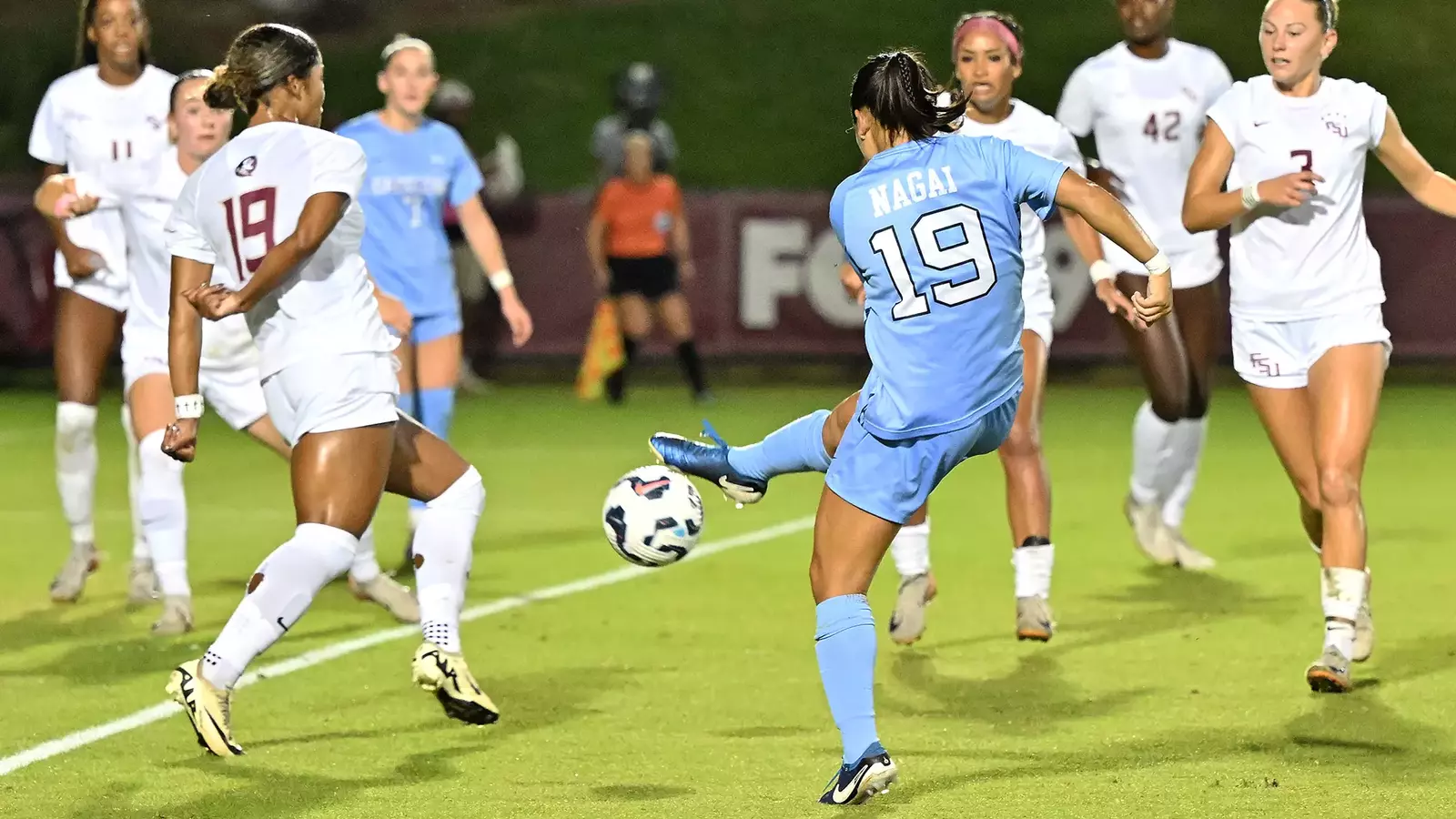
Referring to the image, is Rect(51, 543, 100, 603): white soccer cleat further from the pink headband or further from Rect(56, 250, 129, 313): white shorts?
the pink headband

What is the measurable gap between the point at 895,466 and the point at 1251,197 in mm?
2125

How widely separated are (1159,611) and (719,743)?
3046 mm

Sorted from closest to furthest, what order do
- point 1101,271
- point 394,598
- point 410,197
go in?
point 1101,271, point 394,598, point 410,197

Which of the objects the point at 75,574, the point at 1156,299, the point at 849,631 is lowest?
the point at 75,574

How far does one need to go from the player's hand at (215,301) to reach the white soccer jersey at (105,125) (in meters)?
3.10

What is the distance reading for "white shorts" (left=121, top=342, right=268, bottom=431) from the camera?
8.91 m

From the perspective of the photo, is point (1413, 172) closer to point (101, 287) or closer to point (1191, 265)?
point (1191, 265)

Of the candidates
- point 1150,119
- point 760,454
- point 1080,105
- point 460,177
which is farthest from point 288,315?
point 1150,119

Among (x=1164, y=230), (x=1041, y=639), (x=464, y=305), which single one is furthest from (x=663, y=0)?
(x=1041, y=639)

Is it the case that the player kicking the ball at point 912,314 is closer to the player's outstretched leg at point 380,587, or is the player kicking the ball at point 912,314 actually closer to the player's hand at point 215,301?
the player's hand at point 215,301

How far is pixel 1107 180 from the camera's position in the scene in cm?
930

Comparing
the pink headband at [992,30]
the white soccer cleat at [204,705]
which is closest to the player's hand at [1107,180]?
the pink headband at [992,30]

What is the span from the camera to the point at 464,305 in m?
20.2

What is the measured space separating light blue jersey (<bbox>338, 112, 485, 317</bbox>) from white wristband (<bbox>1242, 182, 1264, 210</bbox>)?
4.10 m
